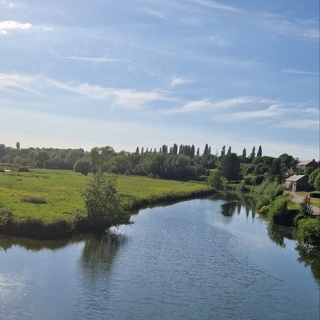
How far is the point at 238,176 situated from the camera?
129m

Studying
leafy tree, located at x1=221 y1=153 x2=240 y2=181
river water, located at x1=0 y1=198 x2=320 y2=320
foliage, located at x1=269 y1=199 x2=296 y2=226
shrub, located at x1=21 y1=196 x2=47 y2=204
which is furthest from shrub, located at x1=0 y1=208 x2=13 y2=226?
leafy tree, located at x1=221 y1=153 x2=240 y2=181

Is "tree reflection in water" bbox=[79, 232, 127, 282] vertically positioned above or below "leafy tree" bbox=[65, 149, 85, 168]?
below

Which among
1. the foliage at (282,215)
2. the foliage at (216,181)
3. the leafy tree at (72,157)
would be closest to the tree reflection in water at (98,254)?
the foliage at (282,215)

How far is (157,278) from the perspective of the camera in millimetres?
27234

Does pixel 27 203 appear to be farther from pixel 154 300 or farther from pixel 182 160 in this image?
pixel 182 160

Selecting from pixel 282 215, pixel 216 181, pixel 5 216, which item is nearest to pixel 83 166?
pixel 216 181

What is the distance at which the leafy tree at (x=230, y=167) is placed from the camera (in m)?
125

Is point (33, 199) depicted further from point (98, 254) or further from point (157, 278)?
point (157, 278)

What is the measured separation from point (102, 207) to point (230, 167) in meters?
90.7

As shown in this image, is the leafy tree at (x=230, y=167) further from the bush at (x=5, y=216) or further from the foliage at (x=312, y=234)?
the bush at (x=5, y=216)

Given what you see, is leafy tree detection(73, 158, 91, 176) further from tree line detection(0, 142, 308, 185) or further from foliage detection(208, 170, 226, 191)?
foliage detection(208, 170, 226, 191)

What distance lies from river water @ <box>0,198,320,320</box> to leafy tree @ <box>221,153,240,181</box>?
82.3 meters

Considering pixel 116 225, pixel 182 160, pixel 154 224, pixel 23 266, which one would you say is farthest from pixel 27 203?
pixel 182 160

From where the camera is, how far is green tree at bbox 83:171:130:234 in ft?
127
